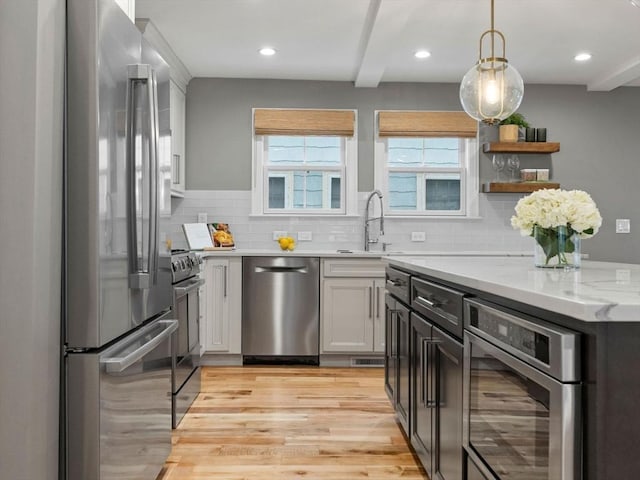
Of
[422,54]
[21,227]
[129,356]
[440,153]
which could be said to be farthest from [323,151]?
[21,227]

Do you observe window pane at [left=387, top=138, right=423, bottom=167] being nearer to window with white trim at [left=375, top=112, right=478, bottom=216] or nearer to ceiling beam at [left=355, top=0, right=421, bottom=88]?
window with white trim at [left=375, top=112, right=478, bottom=216]

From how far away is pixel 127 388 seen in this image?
1831mm

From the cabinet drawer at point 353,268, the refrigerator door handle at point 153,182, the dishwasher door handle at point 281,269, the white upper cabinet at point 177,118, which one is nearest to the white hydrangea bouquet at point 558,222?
the refrigerator door handle at point 153,182

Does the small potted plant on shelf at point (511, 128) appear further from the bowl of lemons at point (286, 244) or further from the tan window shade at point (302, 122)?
the bowl of lemons at point (286, 244)

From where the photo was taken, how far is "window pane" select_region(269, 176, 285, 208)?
5.14m

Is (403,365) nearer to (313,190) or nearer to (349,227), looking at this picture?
(349,227)

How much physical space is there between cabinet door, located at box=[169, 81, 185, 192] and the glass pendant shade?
9.13 feet

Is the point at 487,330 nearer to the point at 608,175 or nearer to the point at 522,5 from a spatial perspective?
the point at 522,5

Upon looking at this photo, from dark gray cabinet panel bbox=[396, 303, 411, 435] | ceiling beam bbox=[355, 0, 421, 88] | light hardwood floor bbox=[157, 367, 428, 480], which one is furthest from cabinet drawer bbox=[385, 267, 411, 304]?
ceiling beam bbox=[355, 0, 421, 88]

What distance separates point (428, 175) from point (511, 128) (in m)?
0.87

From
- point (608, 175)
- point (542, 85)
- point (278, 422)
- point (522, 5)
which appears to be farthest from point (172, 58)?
point (608, 175)

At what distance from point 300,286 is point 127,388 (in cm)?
258

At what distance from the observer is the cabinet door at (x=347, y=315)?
4.36 m

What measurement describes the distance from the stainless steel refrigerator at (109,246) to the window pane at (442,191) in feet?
11.7
